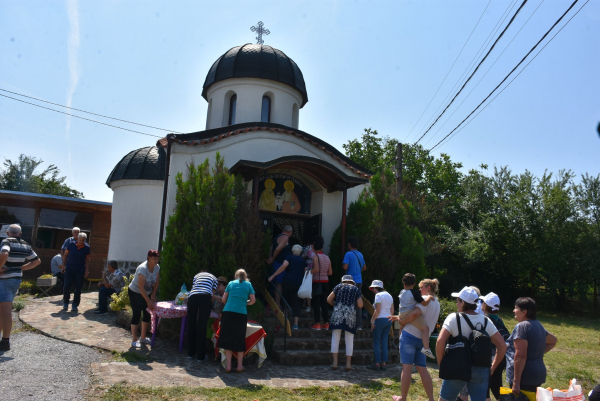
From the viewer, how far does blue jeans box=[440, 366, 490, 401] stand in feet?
14.0

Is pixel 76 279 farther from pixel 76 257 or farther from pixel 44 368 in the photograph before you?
pixel 44 368

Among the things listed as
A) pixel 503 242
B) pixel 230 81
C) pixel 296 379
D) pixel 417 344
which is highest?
pixel 230 81

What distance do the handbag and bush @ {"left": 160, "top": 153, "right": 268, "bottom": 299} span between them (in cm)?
530

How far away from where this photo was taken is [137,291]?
24.5ft

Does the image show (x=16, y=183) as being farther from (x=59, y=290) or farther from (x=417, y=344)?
(x=417, y=344)

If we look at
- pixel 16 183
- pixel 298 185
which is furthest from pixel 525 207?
pixel 16 183

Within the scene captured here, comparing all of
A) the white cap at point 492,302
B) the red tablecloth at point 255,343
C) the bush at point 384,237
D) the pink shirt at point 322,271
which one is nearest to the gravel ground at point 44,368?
the red tablecloth at point 255,343

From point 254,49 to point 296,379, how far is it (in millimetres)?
11100

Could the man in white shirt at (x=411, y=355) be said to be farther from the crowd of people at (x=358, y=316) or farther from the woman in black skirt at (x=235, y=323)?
the woman in black skirt at (x=235, y=323)

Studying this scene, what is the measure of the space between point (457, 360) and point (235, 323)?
3569 millimetres

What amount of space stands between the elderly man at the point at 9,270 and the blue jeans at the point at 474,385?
601 centimetres

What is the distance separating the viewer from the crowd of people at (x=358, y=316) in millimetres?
4293

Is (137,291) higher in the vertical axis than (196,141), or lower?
lower

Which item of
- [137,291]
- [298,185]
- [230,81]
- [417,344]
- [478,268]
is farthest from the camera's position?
[478,268]
